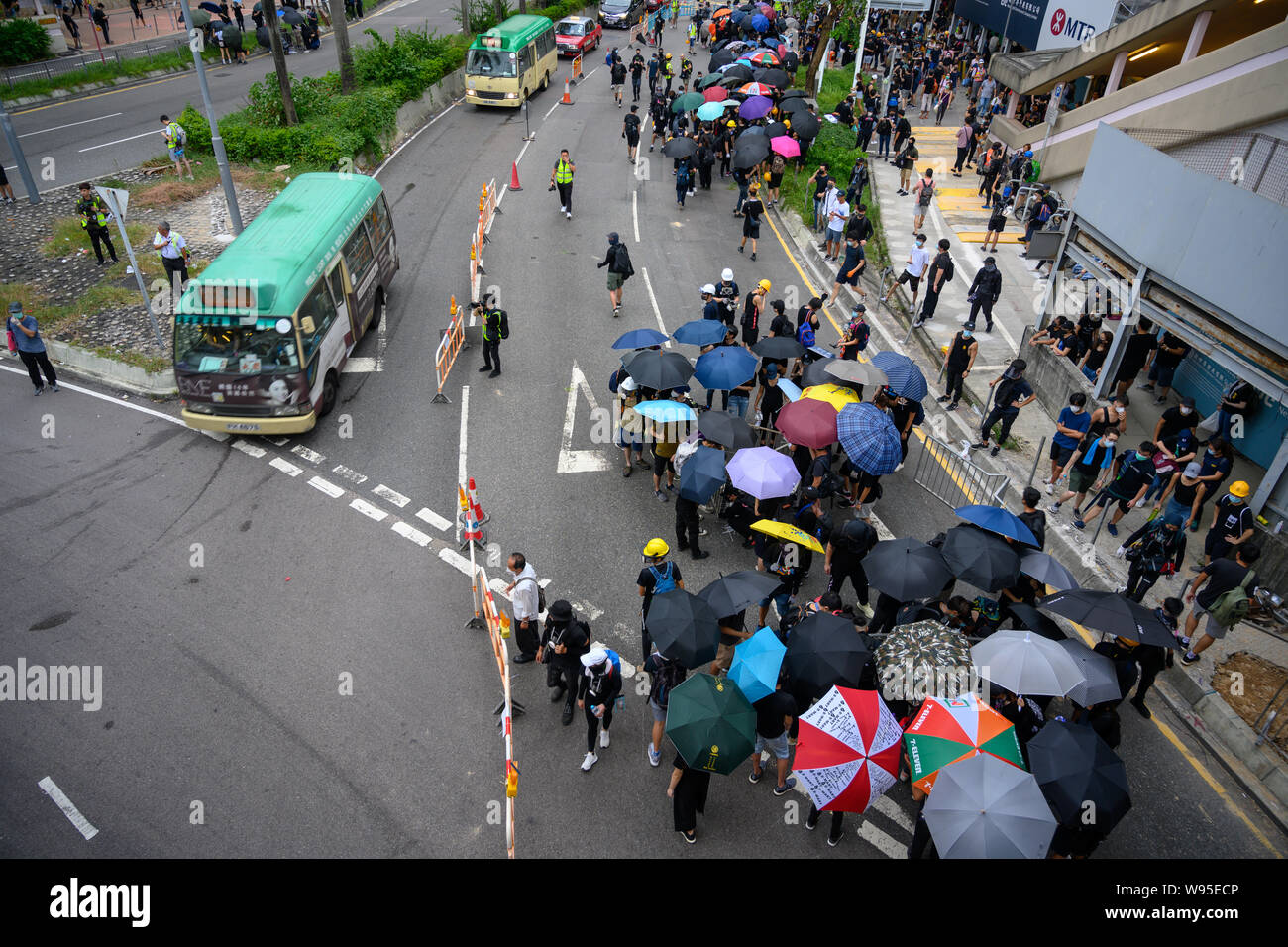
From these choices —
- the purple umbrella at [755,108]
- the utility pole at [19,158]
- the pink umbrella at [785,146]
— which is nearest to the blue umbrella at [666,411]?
the pink umbrella at [785,146]

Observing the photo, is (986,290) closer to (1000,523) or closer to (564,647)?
(1000,523)

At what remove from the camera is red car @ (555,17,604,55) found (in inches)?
1572

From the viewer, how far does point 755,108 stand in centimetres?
2541

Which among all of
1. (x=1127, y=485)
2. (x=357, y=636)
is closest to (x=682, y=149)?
(x=1127, y=485)

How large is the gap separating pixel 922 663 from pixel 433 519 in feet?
22.9

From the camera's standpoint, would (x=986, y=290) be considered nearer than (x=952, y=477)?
No

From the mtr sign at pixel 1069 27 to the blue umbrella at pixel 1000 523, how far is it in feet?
87.7

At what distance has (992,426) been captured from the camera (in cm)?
1290

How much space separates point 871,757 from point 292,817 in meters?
5.31

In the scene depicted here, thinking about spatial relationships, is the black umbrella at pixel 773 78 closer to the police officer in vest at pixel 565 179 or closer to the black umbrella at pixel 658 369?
the police officer in vest at pixel 565 179

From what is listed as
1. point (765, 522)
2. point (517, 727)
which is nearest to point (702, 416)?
point (765, 522)

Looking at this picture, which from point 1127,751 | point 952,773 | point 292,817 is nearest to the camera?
point 952,773

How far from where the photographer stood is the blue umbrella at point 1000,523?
8516 mm
